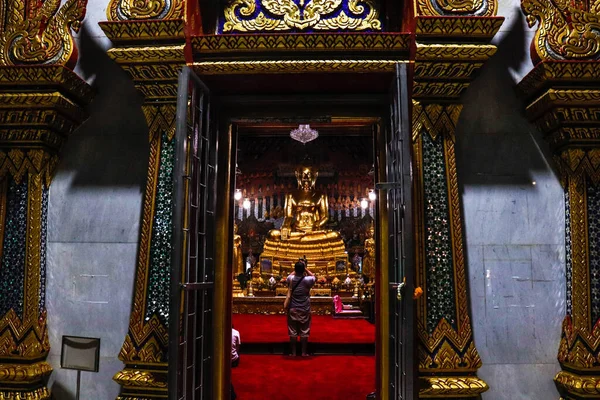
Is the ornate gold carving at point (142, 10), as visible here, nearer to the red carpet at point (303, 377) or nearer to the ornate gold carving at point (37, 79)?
the ornate gold carving at point (37, 79)

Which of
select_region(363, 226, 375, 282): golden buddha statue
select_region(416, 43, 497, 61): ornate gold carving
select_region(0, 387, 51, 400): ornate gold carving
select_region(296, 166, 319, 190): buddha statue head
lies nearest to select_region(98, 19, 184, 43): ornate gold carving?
select_region(416, 43, 497, 61): ornate gold carving

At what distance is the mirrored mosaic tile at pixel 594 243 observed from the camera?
3.44 m

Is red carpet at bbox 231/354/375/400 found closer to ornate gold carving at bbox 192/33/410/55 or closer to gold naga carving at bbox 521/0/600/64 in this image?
ornate gold carving at bbox 192/33/410/55

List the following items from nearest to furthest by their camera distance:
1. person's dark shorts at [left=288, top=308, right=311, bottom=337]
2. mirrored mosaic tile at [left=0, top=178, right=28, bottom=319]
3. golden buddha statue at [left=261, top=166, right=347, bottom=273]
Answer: mirrored mosaic tile at [left=0, top=178, right=28, bottom=319]
person's dark shorts at [left=288, top=308, right=311, bottom=337]
golden buddha statue at [left=261, top=166, right=347, bottom=273]

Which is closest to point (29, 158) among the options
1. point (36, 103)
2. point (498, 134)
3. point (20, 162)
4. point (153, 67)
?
point (20, 162)

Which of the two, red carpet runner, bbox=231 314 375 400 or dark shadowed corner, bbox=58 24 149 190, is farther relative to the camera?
red carpet runner, bbox=231 314 375 400

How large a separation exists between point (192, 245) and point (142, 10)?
71.8 inches

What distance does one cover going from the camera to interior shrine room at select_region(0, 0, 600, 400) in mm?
3434

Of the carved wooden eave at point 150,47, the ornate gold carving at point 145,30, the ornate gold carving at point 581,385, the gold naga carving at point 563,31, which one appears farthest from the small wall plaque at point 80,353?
the gold naga carving at point 563,31

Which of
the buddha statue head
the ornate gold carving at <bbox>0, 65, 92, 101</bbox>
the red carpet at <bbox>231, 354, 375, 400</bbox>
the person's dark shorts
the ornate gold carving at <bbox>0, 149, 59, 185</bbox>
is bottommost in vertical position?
the red carpet at <bbox>231, 354, 375, 400</bbox>

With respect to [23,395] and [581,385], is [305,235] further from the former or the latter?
[581,385]

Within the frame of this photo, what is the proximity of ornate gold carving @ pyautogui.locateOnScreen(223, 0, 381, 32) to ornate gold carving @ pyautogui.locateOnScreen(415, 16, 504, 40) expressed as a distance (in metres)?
0.54

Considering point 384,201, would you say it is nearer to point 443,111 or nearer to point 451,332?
Answer: point 443,111

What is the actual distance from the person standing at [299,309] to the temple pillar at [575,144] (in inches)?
191
